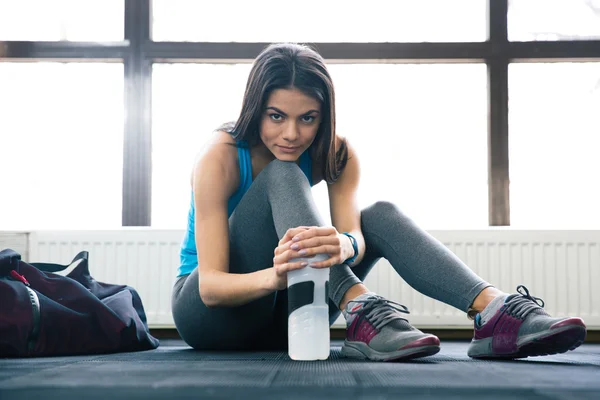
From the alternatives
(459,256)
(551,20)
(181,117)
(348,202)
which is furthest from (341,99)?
(348,202)

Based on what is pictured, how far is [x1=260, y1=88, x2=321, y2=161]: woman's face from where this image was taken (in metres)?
1.26

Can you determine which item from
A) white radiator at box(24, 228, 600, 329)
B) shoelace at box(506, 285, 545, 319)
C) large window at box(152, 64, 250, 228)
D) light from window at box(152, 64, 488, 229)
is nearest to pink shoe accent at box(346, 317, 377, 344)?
shoelace at box(506, 285, 545, 319)

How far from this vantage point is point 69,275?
150 cm

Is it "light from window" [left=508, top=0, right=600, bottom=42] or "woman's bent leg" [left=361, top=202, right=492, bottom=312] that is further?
"light from window" [left=508, top=0, right=600, bottom=42]

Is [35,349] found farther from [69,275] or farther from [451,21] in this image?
[451,21]

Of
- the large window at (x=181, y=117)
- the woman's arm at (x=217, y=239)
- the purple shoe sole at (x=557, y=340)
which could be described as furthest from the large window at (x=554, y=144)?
the woman's arm at (x=217, y=239)

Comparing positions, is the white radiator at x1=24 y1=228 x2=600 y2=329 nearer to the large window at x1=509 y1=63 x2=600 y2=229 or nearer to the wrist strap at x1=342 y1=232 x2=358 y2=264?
the large window at x1=509 y1=63 x2=600 y2=229

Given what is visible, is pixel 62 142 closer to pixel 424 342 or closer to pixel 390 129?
pixel 390 129

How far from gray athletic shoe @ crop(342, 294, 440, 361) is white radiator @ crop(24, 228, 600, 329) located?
1.27 meters

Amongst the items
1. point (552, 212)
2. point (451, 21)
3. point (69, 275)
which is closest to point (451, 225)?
point (552, 212)

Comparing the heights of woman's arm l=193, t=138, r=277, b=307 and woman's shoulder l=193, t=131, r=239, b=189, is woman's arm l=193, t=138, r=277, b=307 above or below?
below

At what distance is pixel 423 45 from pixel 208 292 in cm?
178

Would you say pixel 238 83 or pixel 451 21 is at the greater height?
pixel 451 21

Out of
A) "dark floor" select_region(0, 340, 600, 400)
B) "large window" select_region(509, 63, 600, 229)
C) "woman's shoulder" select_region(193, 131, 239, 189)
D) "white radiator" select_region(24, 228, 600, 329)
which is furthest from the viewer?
"large window" select_region(509, 63, 600, 229)
